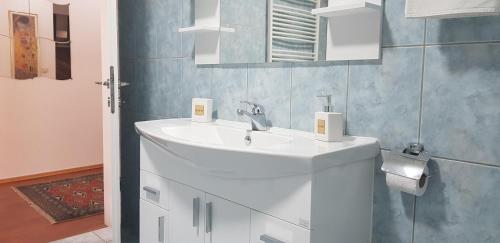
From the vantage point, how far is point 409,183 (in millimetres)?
1094

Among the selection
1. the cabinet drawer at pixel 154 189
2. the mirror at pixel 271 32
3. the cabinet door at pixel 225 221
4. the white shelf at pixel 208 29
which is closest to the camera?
the cabinet door at pixel 225 221

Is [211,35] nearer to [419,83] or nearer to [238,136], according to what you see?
[238,136]

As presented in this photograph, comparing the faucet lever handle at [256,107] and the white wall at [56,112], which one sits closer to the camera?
the faucet lever handle at [256,107]

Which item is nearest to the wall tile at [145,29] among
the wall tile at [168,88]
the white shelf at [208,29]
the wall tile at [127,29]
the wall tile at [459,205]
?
the wall tile at [127,29]

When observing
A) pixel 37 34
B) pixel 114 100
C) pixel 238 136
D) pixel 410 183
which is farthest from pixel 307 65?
pixel 37 34

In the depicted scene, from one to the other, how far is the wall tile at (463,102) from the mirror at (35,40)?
379 cm

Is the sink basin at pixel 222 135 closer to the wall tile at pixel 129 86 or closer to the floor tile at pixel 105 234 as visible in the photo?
the wall tile at pixel 129 86

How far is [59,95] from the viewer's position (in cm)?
409

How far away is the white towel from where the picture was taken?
923 mm

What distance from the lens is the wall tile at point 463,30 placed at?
1.04 metres

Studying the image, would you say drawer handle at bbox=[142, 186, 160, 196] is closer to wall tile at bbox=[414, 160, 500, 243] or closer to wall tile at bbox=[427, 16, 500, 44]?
wall tile at bbox=[414, 160, 500, 243]

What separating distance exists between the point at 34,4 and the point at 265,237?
3.70 m

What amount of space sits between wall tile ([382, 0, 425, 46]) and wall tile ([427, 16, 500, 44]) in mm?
31

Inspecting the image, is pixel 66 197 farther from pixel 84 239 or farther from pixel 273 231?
pixel 273 231
